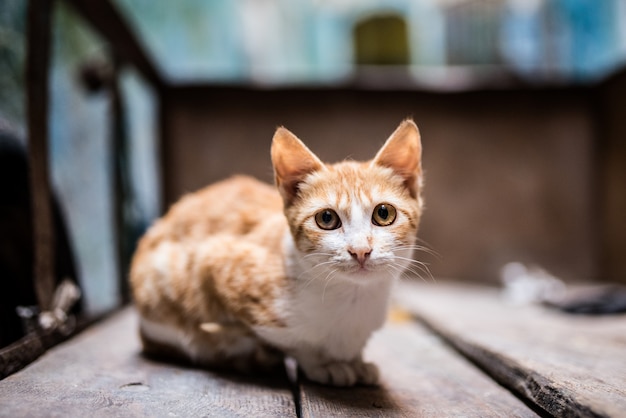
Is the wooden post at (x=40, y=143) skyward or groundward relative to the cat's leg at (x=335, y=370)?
skyward

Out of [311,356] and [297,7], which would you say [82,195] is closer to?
[311,356]

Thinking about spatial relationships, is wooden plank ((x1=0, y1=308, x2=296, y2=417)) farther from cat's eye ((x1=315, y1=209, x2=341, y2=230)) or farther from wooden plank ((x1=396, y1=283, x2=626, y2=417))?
wooden plank ((x1=396, y1=283, x2=626, y2=417))

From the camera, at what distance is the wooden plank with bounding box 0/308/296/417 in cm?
97

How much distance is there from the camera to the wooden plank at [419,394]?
1038mm

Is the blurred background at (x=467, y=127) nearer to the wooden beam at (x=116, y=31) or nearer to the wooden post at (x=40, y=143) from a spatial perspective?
the wooden beam at (x=116, y=31)

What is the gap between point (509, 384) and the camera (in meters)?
1.23

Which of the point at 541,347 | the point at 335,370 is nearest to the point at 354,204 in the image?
the point at 335,370

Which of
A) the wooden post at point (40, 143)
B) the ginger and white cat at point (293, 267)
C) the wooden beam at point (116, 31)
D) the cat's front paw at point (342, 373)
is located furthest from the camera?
the wooden beam at point (116, 31)

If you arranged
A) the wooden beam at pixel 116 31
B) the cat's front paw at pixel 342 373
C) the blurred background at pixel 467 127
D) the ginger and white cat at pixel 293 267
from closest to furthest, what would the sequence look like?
the ginger and white cat at pixel 293 267 < the cat's front paw at pixel 342 373 < the wooden beam at pixel 116 31 < the blurred background at pixel 467 127

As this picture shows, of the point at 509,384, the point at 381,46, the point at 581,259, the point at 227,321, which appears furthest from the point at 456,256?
the point at 227,321

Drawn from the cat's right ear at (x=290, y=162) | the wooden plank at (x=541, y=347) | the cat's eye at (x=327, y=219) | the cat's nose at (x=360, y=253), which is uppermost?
the cat's right ear at (x=290, y=162)

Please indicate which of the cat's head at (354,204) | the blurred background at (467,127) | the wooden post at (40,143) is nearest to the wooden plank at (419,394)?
the cat's head at (354,204)

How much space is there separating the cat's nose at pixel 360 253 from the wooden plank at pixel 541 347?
17.5 inches

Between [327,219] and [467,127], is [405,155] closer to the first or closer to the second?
[327,219]
